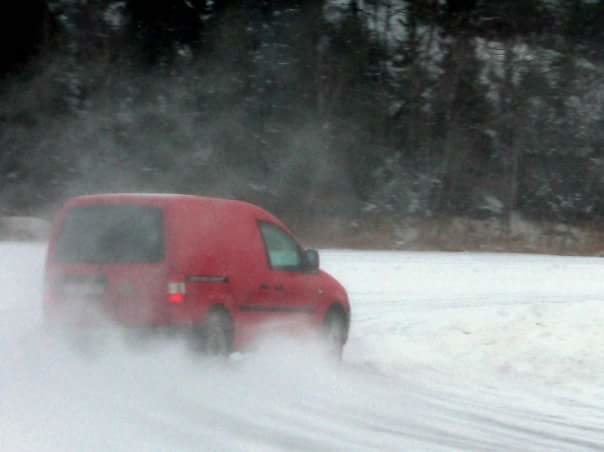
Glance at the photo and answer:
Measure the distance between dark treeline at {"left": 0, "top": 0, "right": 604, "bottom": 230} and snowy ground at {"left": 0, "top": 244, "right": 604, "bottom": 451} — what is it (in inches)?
1010

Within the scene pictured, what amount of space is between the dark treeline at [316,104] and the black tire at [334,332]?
2869cm

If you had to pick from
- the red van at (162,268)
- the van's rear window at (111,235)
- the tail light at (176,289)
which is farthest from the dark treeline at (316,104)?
the tail light at (176,289)

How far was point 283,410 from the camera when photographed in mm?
8602

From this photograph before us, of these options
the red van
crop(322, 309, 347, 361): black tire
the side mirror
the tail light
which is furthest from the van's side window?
the tail light

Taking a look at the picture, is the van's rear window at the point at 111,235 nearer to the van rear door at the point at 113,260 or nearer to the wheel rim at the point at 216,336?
the van rear door at the point at 113,260

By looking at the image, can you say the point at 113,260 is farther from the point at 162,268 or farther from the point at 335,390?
the point at 335,390

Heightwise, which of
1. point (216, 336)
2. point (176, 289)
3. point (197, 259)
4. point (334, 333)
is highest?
point (197, 259)

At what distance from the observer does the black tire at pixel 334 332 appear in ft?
39.7

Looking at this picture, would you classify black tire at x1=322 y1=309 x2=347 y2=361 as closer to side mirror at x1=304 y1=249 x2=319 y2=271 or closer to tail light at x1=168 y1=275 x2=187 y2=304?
side mirror at x1=304 y1=249 x2=319 y2=271

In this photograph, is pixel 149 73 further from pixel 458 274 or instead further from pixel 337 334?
pixel 337 334

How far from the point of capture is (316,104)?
1732 inches

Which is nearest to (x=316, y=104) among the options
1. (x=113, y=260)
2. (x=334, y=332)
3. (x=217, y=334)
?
(x=334, y=332)

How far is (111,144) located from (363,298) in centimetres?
2232

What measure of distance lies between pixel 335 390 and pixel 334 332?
245cm
